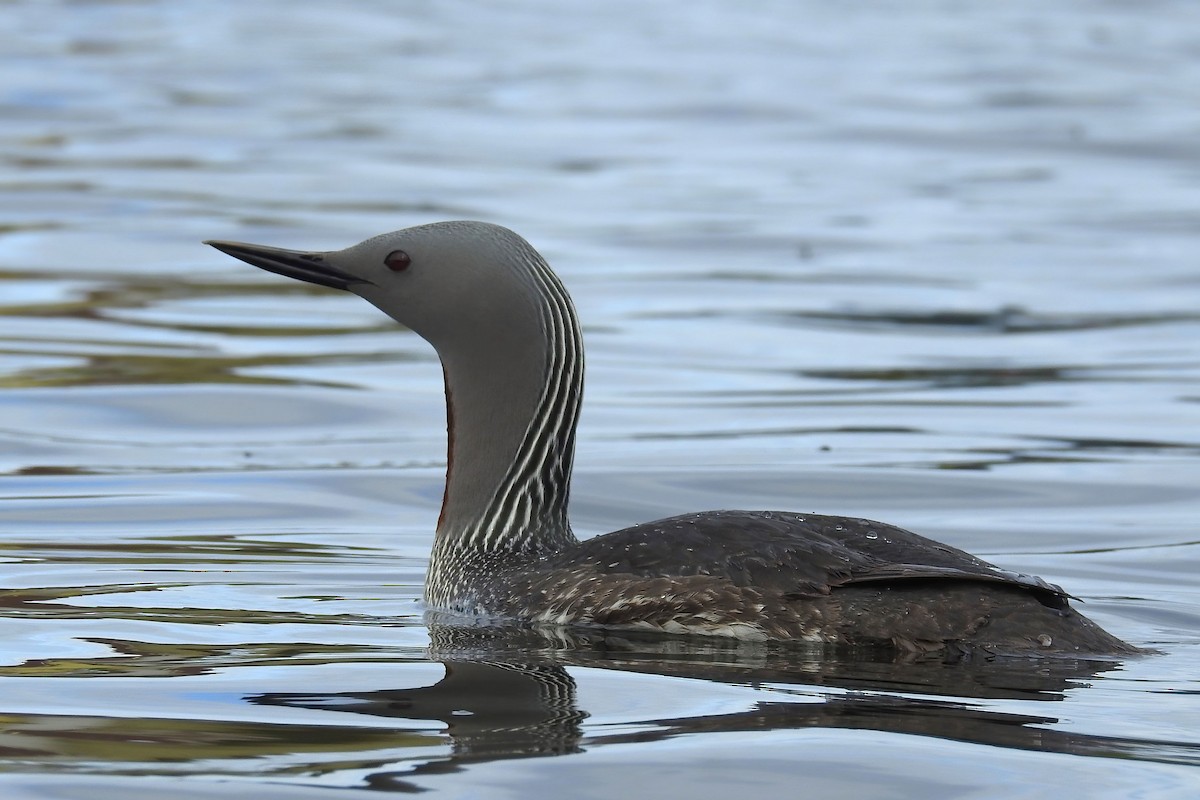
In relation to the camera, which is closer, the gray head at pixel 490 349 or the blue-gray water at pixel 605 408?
the blue-gray water at pixel 605 408

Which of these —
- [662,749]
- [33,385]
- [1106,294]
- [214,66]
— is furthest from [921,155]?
[662,749]

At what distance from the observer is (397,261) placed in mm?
6625


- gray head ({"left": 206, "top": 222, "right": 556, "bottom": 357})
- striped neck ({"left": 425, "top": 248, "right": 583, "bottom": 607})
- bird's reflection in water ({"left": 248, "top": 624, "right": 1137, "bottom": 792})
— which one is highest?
gray head ({"left": 206, "top": 222, "right": 556, "bottom": 357})

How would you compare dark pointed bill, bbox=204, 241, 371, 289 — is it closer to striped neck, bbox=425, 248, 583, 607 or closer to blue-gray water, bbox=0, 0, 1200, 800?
striped neck, bbox=425, 248, 583, 607

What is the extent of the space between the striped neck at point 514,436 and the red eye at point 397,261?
287mm

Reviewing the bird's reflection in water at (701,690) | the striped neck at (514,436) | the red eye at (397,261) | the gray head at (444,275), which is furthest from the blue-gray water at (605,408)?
the red eye at (397,261)

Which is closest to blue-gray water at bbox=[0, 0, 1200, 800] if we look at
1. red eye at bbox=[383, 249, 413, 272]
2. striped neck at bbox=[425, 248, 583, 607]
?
striped neck at bbox=[425, 248, 583, 607]

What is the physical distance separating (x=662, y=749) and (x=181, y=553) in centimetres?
315

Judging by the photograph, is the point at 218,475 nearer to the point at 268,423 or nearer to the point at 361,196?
the point at 268,423

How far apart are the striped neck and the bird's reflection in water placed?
22.5 inches

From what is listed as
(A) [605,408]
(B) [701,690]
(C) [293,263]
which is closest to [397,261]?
(C) [293,263]

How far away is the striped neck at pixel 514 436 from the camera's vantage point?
6527mm

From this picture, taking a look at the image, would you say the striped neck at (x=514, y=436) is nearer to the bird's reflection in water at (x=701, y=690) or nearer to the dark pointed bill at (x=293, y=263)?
the dark pointed bill at (x=293, y=263)

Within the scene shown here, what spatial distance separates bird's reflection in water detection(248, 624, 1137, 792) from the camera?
15.7 ft
